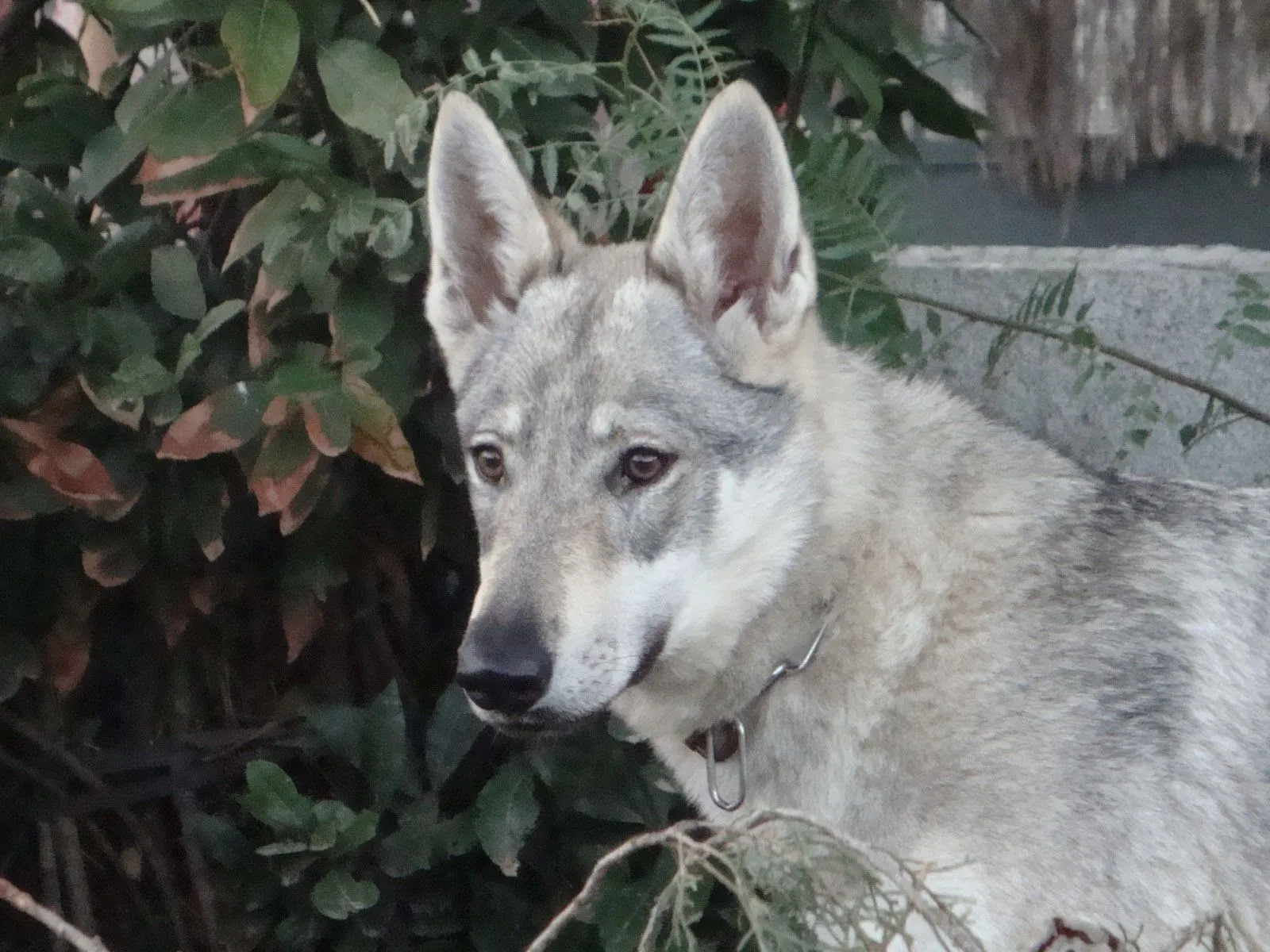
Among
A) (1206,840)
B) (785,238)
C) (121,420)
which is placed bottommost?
(1206,840)

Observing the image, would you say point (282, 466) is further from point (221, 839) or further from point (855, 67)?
point (855, 67)

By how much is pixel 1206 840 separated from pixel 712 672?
2.96 feet

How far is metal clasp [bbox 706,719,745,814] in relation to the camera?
2732mm

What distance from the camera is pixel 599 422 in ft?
8.72

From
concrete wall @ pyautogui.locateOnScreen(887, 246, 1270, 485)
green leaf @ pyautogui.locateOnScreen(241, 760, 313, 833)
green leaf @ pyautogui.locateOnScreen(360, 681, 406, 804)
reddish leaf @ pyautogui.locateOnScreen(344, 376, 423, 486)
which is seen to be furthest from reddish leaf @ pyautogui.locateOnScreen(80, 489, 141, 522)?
concrete wall @ pyautogui.locateOnScreen(887, 246, 1270, 485)

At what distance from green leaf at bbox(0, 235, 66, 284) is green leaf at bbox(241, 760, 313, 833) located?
1.10m

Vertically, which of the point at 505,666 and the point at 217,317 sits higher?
the point at 217,317

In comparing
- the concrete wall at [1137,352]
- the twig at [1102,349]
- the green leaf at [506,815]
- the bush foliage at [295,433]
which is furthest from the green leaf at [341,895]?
the concrete wall at [1137,352]

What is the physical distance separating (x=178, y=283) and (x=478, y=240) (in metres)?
0.62

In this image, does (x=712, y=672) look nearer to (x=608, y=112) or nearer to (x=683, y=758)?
(x=683, y=758)

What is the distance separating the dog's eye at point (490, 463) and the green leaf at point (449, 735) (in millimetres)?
733

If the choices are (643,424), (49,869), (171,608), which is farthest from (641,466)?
(49,869)

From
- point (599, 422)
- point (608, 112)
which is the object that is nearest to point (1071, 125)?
point (608, 112)

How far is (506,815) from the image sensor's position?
3240 mm
